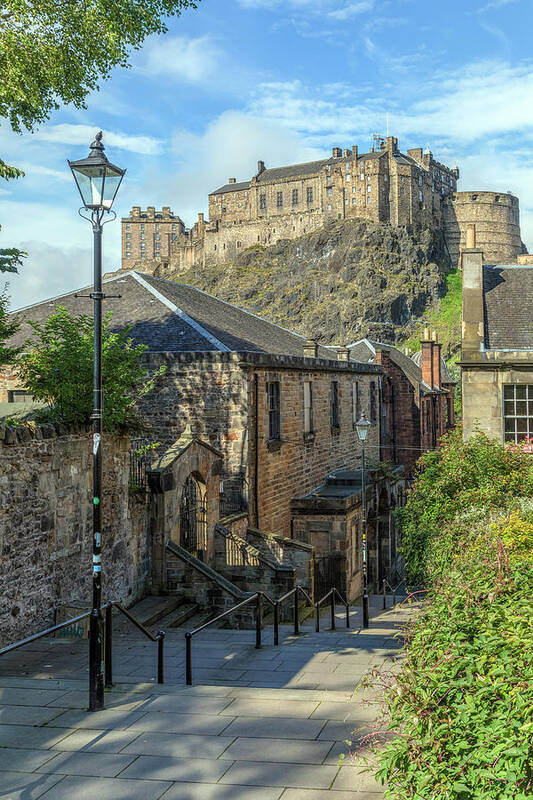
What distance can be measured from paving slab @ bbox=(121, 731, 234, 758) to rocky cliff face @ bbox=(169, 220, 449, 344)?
90.0 metres

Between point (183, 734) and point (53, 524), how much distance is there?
5660mm

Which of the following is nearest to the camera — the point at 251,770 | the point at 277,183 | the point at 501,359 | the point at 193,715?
the point at 251,770

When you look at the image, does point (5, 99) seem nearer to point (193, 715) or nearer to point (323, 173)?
point (193, 715)

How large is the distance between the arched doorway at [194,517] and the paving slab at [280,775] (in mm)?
11669

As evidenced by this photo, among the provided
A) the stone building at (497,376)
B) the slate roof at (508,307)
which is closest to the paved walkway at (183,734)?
the stone building at (497,376)

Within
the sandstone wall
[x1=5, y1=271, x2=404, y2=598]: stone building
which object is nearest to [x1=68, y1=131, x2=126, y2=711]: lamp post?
the sandstone wall

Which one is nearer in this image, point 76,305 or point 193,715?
point 193,715

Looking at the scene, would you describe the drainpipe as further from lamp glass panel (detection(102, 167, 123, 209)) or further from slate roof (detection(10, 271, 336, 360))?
lamp glass panel (detection(102, 167, 123, 209))

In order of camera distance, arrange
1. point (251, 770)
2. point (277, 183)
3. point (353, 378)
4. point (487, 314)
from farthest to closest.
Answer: point (277, 183)
point (353, 378)
point (487, 314)
point (251, 770)

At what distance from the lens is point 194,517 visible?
1805 cm

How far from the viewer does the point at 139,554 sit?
14.5m

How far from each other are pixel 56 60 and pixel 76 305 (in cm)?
894

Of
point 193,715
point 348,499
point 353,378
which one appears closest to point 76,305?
point 348,499

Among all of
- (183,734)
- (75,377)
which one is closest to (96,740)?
(183,734)
